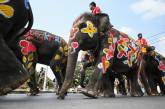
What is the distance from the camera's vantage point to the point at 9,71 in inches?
167

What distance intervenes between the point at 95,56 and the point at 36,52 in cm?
159

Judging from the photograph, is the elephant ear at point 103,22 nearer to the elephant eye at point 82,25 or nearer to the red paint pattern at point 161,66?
the elephant eye at point 82,25

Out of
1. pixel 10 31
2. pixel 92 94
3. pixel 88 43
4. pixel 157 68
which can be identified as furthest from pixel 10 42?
pixel 157 68

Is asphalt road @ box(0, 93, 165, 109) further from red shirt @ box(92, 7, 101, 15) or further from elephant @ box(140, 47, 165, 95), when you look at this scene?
elephant @ box(140, 47, 165, 95)

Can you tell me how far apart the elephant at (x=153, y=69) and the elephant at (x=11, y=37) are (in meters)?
5.13

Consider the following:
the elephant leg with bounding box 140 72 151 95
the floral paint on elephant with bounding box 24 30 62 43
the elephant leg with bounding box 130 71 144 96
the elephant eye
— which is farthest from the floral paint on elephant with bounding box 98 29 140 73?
the floral paint on elephant with bounding box 24 30 62 43

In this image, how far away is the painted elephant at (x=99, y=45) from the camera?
6.78 meters

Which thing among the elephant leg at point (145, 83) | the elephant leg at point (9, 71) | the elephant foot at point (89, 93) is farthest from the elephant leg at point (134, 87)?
the elephant leg at point (9, 71)

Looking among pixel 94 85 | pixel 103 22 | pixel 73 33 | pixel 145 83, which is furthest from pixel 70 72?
pixel 145 83

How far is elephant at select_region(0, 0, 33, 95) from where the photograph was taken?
4164mm

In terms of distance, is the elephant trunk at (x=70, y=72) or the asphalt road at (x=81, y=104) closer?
the asphalt road at (x=81, y=104)

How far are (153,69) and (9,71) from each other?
6070 mm

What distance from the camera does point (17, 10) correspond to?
14.9 feet

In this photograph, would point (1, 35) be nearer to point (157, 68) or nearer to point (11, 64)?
point (11, 64)
